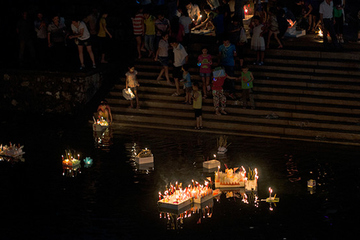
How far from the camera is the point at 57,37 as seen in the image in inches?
934

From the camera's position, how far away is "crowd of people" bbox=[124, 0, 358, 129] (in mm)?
19453

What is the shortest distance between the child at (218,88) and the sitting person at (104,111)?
349cm

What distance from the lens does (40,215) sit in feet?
40.8

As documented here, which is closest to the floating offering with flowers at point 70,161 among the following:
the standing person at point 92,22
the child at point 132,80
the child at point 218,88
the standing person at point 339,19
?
the child at point 132,80

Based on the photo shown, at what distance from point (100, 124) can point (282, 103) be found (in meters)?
5.93

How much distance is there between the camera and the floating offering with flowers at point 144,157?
50.8 feet

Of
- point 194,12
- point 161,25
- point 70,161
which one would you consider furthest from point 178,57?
point 70,161

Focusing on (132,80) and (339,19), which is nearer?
(132,80)

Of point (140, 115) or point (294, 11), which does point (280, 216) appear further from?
point (294, 11)

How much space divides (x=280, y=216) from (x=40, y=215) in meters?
4.95

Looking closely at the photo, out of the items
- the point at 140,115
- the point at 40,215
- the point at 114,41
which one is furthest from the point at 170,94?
the point at 40,215

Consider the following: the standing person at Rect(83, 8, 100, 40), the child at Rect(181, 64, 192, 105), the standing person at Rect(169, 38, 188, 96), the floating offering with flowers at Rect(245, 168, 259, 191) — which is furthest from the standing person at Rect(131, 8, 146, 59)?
the floating offering with flowers at Rect(245, 168, 259, 191)

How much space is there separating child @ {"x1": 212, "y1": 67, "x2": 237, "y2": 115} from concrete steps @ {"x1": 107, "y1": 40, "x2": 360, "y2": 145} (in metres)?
0.33

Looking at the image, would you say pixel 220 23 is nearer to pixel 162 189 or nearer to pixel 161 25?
pixel 161 25
